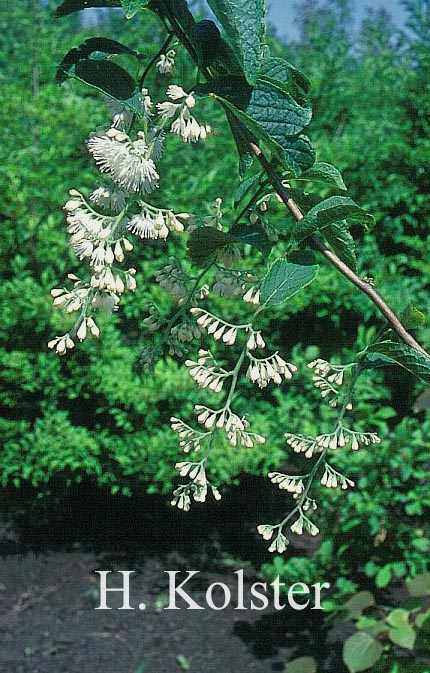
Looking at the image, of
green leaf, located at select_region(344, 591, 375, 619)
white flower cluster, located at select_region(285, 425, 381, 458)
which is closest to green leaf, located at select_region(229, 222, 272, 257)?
white flower cluster, located at select_region(285, 425, 381, 458)

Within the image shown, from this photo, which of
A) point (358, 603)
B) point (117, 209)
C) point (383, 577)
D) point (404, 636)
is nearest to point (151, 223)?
point (117, 209)

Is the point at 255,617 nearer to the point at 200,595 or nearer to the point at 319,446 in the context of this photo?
the point at 200,595

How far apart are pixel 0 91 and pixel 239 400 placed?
45.1 inches

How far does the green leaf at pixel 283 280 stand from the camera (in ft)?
1.33

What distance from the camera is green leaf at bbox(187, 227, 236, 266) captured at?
45cm

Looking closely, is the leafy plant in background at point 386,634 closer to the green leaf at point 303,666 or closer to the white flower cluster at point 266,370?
the green leaf at point 303,666

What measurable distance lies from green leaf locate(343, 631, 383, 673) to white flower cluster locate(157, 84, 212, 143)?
1317mm

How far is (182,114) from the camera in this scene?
0.39 meters

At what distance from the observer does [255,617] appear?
227cm

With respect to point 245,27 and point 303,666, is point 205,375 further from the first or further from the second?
point 303,666

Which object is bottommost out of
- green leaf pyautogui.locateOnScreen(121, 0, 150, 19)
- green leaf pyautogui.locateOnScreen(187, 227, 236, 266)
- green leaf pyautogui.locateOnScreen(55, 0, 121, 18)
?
green leaf pyautogui.locateOnScreen(187, 227, 236, 266)

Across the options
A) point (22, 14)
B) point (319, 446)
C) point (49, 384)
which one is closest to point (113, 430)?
point (49, 384)

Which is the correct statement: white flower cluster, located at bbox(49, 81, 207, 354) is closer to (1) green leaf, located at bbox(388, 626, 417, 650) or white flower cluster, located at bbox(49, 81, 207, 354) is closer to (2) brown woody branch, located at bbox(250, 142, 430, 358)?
(2) brown woody branch, located at bbox(250, 142, 430, 358)

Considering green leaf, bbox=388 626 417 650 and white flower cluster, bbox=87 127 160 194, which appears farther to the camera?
green leaf, bbox=388 626 417 650
